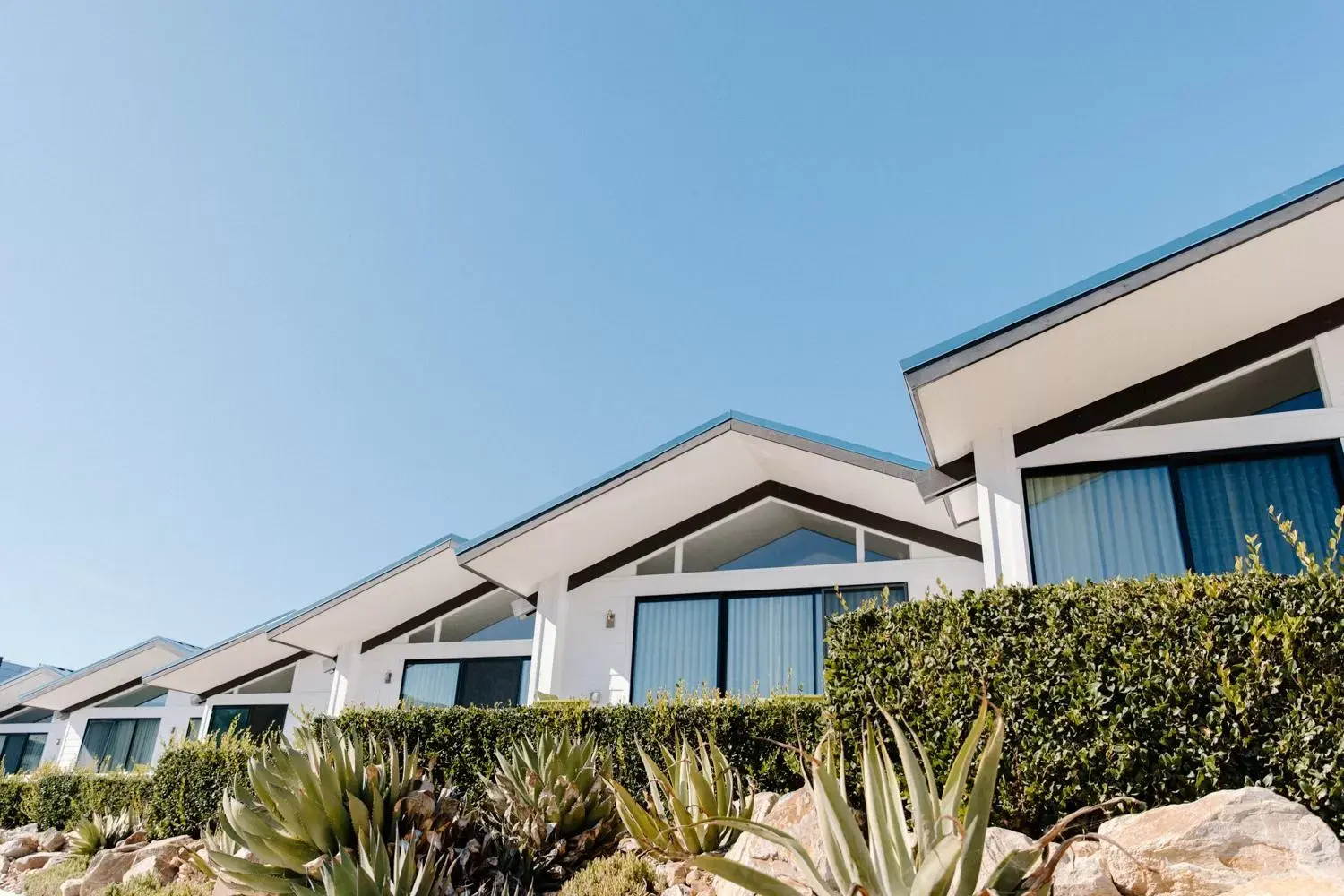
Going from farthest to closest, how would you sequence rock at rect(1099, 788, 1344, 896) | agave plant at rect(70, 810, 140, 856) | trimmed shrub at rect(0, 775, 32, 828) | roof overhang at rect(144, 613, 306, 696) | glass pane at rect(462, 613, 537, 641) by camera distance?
roof overhang at rect(144, 613, 306, 696)
trimmed shrub at rect(0, 775, 32, 828)
glass pane at rect(462, 613, 537, 641)
agave plant at rect(70, 810, 140, 856)
rock at rect(1099, 788, 1344, 896)

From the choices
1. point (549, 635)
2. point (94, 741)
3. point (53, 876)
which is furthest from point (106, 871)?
point (94, 741)

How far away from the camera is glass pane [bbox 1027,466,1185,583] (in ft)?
29.4

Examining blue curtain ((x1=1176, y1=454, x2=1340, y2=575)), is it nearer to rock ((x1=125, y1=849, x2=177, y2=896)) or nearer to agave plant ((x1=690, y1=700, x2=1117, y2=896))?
agave plant ((x1=690, y1=700, x2=1117, y2=896))

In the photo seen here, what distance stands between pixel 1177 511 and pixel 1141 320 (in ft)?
6.75

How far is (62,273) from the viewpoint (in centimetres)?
1354

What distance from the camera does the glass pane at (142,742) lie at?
23453 mm

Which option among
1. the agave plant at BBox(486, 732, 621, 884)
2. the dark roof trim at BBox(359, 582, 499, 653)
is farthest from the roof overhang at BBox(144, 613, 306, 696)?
the agave plant at BBox(486, 732, 621, 884)

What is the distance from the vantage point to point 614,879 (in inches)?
225

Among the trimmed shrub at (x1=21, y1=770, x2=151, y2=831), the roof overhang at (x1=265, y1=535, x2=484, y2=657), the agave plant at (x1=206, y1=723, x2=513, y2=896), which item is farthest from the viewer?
the roof overhang at (x1=265, y1=535, x2=484, y2=657)

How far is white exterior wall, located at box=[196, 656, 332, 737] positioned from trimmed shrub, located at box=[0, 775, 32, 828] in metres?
3.18

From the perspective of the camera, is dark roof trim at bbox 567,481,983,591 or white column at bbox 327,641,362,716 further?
white column at bbox 327,641,362,716

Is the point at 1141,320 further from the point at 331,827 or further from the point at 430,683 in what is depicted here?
the point at 430,683

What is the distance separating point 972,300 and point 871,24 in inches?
257

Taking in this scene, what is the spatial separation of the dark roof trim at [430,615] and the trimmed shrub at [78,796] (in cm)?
447
